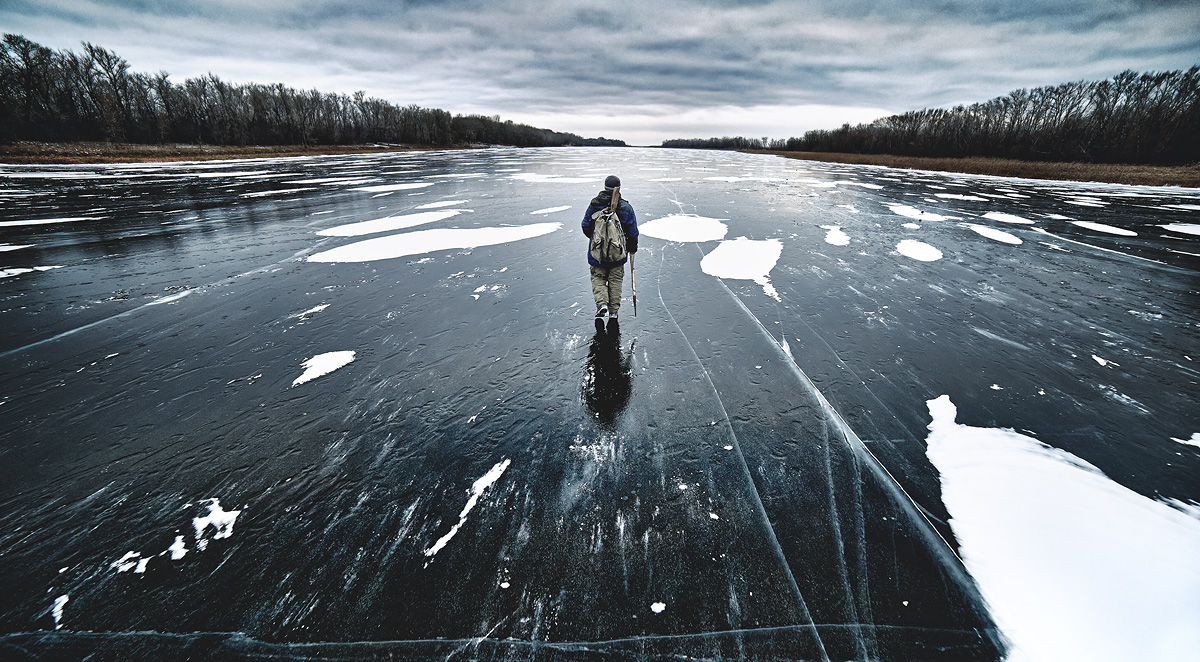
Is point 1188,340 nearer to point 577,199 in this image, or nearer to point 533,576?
point 533,576

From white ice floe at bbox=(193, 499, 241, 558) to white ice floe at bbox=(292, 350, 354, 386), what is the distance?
142cm

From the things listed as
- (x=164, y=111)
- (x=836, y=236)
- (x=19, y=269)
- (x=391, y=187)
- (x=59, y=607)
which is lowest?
(x=59, y=607)

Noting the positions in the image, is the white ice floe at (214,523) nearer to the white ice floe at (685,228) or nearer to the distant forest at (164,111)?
the white ice floe at (685,228)

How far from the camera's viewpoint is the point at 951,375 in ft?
13.2

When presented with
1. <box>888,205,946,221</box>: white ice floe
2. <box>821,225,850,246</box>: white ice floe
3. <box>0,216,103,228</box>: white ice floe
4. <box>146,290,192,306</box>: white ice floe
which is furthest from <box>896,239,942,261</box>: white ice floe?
<box>0,216,103,228</box>: white ice floe

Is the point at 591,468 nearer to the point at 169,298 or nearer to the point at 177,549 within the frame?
the point at 177,549

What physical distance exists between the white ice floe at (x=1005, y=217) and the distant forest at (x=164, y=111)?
3039 inches

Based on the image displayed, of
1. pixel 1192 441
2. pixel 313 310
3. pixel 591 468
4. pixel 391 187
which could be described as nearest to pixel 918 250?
pixel 1192 441

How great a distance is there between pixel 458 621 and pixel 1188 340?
308 inches

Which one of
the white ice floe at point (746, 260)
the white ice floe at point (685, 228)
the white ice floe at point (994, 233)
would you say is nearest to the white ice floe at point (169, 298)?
the white ice floe at point (685, 228)

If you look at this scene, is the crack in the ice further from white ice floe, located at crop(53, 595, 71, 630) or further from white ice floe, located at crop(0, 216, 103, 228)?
white ice floe, located at crop(0, 216, 103, 228)

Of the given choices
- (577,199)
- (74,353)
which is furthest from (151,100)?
(74,353)

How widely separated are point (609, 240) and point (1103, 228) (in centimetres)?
1492

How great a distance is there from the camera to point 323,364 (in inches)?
160
